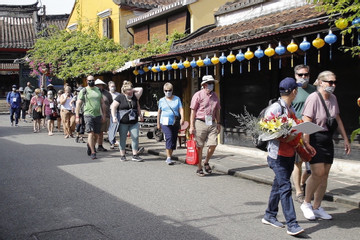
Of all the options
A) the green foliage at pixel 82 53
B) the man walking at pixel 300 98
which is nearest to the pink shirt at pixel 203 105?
the man walking at pixel 300 98

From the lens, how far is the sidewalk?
6949mm

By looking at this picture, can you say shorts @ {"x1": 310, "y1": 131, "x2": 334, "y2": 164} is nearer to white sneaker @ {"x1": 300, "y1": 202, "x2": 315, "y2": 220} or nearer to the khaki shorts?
white sneaker @ {"x1": 300, "y1": 202, "x2": 315, "y2": 220}

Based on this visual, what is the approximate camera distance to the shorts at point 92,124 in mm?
10516

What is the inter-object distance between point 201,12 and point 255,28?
5870 mm

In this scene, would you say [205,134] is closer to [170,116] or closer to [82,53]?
[170,116]

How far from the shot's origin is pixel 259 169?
9.16 m

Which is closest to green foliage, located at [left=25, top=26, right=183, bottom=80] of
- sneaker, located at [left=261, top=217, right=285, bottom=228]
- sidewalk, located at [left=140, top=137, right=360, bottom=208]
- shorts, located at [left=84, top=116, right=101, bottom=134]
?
sidewalk, located at [left=140, top=137, right=360, bottom=208]

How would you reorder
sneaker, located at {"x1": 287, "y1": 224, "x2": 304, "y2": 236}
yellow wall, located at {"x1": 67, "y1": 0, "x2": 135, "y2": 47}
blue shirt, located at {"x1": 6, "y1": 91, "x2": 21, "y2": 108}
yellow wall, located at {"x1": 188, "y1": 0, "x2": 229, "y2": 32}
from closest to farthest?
sneaker, located at {"x1": 287, "y1": 224, "x2": 304, "y2": 236}
yellow wall, located at {"x1": 188, "y1": 0, "x2": 229, "y2": 32}
blue shirt, located at {"x1": 6, "y1": 91, "x2": 21, "y2": 108}
yellow wall, located at {"x1": 67, "y1": 0, "x2": 135, "y2": 47}

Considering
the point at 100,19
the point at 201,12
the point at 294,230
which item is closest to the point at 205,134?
the point at 294,230

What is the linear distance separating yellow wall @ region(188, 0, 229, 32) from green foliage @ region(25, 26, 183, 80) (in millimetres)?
972

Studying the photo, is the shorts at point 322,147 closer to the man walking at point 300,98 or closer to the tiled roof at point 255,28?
the man walking at point 300,98

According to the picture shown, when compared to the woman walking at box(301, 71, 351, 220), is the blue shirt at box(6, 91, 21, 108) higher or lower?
higher

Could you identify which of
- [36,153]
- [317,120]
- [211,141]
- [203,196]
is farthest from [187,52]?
[317,120]

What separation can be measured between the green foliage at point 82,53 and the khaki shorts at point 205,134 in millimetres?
8462
